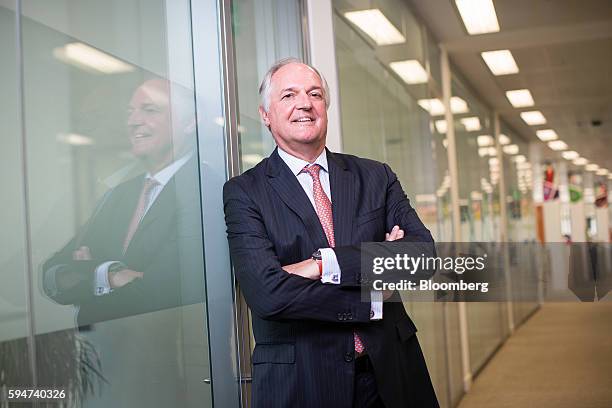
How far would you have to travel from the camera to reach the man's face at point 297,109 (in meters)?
2.44

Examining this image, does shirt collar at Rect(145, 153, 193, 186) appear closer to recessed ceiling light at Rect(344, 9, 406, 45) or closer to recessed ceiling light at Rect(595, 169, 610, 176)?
recessed ceiling light at Rect(344, 9, 406, 45)

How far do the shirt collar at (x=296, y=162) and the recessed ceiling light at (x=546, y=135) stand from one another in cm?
257

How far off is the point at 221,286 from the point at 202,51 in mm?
779

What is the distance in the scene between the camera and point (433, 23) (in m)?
5.14

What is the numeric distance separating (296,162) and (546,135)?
2743mm

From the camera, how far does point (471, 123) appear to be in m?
6.97

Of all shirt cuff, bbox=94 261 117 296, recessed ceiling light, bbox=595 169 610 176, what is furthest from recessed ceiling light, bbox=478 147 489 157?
shirt cuff, bbox=94 261 117 296

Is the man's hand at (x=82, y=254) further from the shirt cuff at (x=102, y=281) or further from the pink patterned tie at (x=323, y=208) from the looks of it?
the pink patterned tie at (x=323, y=208)

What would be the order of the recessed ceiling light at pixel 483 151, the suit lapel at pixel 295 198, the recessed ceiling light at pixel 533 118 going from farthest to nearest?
the recessed ceiling light at pixel 483 151, the recessed ceiling light at pixel 533 118, the suit lapel at pixel 295 198

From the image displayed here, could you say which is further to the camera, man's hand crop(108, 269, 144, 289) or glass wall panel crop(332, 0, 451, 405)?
glass wall panel crop(332, 0, 451, 405)

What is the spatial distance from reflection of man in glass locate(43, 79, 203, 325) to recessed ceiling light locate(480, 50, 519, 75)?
2.39 metres

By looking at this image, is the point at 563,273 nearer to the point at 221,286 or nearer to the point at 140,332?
the point at 221,286

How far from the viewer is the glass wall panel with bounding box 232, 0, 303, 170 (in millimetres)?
2887

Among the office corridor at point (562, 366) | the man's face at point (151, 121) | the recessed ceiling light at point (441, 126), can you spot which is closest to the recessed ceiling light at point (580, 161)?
the office corridor at point (562, 366)
